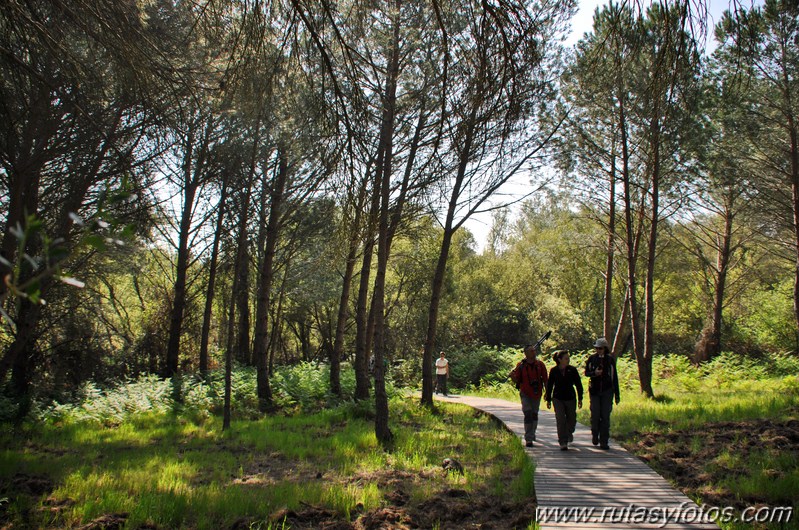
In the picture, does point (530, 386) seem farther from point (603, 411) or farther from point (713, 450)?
point (713, 450)

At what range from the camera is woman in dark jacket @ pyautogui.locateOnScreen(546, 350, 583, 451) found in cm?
834

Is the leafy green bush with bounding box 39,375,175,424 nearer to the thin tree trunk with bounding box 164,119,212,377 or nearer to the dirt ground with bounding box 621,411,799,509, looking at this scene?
the thin tree trunk with bounding box 164,119,212,377

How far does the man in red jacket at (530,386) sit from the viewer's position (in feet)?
28.8

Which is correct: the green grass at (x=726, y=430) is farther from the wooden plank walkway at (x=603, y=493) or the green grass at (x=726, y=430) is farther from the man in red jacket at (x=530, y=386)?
the man in red jacket at (x=530, y=386)

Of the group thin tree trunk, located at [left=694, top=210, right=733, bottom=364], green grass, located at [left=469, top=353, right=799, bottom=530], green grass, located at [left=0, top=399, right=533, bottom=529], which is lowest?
green grass, located at [left=0, top=399, right=533, bottom=529]

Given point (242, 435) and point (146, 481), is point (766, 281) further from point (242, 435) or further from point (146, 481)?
point (146, 481)

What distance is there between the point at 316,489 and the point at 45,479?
3.61 m

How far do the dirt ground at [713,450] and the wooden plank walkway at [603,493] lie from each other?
1.15 ft

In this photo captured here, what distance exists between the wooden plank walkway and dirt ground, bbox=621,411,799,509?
349mm

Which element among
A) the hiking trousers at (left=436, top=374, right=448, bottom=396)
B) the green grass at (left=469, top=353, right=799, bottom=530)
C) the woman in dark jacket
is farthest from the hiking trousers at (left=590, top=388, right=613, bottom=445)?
the hiking trousers at (left=436, top=374, right=448, bottom=396)

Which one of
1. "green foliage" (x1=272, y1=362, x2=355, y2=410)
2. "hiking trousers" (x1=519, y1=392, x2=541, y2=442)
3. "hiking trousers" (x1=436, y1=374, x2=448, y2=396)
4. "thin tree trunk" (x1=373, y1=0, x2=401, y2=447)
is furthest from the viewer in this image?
"hiking trousers" (x1=436, y1=374, x2=448, y2=396)

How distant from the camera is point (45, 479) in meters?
6.78

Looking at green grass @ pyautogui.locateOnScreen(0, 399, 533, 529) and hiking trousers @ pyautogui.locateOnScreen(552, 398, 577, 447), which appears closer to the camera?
green grass @ pyautogui.locateOnScreen(0, 399, 533, 529)

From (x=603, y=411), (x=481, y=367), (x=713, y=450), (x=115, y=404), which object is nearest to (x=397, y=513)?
(x=603, y=411)
